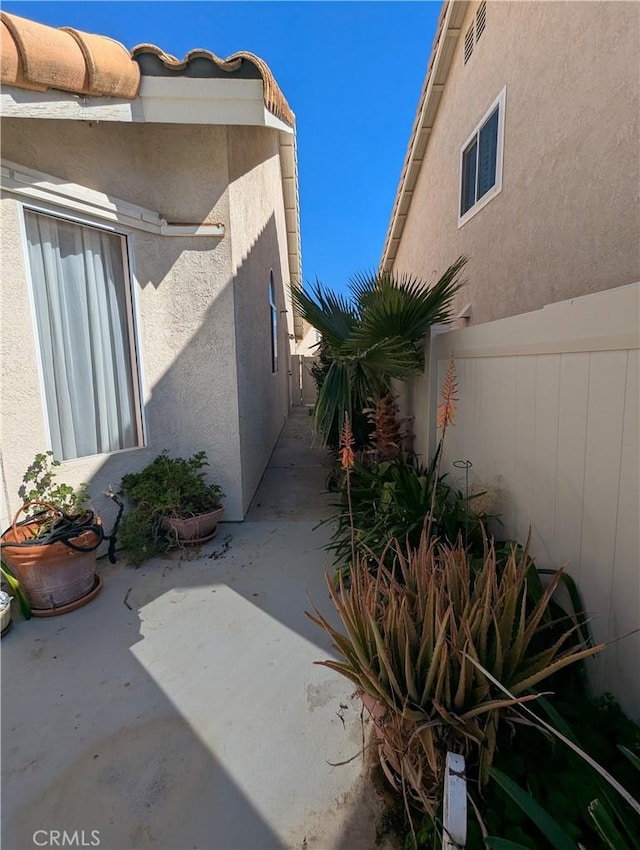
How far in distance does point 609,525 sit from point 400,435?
3.00 metres

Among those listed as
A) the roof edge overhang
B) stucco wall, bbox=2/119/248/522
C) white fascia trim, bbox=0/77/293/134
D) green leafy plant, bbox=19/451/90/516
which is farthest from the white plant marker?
the roof edge overhang

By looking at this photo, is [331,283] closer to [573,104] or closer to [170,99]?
[170,99]

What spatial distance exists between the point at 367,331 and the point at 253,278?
10.5 ft

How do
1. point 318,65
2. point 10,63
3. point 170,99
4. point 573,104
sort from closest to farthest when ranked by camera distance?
1. point 10,63
2. point 170,99
3. point 573,104
4. point 318,65

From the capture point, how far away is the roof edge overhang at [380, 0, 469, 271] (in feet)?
21.2

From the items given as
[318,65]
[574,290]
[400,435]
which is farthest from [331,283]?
[318,65]

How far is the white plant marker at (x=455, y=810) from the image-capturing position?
1281 mm

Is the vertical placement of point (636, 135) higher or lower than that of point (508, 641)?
higher

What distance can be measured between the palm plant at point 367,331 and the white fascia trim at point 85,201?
5.03ft

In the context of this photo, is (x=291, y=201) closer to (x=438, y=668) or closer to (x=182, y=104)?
(x=182, y=104)

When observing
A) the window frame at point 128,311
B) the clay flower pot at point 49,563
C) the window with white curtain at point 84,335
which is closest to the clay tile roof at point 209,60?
the window frame at point 128,311

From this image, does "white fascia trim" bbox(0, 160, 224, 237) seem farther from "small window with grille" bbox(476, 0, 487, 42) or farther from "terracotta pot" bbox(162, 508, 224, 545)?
"small window with grille" bbox(476, 0, 487, 42)

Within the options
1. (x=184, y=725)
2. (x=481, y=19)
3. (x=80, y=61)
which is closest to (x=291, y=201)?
(x=481, y=19)

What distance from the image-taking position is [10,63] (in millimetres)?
2877
